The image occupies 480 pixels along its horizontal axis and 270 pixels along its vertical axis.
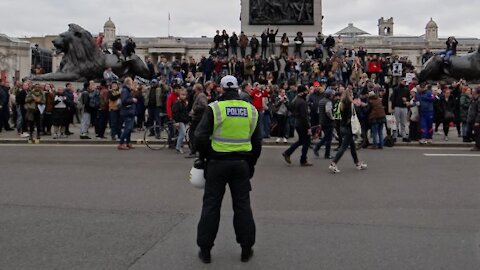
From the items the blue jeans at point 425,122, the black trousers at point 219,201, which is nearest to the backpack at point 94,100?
the blue jeans at point 425,122

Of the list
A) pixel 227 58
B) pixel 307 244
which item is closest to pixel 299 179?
pixel 307 244

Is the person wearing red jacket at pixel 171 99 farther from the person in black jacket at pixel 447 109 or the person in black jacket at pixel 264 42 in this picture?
the person in black jacket at pixel 264 42

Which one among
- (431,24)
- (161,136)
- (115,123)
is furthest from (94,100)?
(431,24)

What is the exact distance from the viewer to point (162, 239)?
684 centimetres

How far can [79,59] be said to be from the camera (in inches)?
993

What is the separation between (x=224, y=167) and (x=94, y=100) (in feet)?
48.7

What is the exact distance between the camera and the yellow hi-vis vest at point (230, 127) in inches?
242

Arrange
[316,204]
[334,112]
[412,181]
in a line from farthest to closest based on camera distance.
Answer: [334,112] < [412,181] < [316,204]

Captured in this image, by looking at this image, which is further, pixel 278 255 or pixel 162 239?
pixel 162 239

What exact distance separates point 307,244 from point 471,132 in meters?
13.7

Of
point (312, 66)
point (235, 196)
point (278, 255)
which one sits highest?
point (312, 66)

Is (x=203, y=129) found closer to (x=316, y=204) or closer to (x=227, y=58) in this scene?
(x=316, y=204)

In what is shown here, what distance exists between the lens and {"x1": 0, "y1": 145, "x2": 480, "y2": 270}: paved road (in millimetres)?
6137

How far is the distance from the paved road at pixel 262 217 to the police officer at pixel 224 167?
0.30 m
